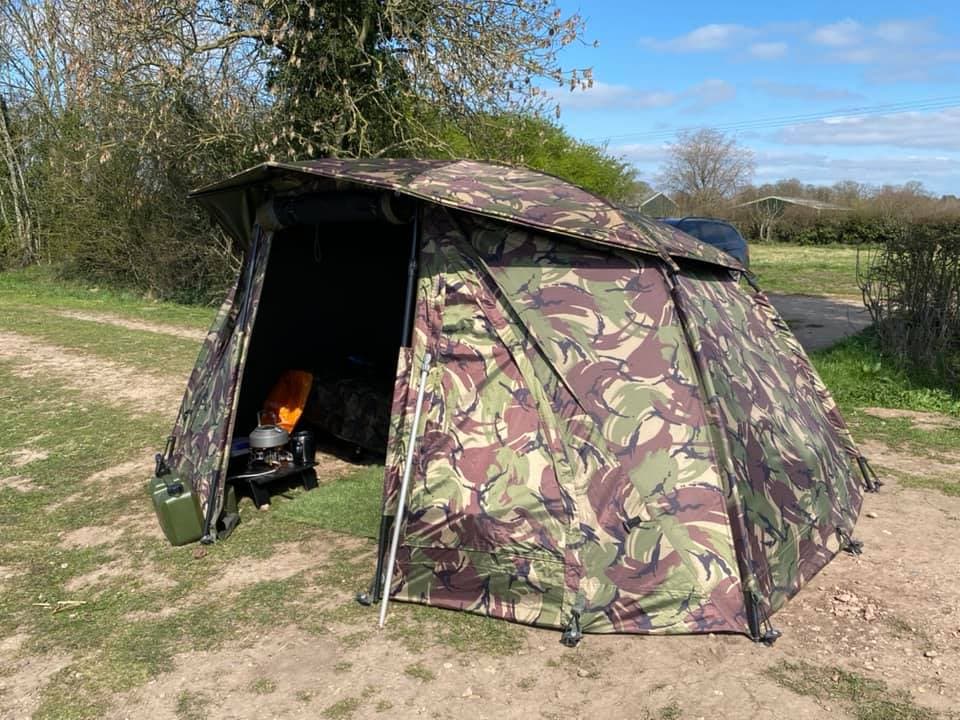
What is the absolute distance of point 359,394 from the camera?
6.70m

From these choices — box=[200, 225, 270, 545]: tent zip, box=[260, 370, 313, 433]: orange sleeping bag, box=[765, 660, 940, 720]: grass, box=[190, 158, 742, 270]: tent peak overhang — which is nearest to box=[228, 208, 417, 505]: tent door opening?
box=[260, 370, 313, 433]: orange sleeping bag

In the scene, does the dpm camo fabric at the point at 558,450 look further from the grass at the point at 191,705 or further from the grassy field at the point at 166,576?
the grass at the point at 191,705

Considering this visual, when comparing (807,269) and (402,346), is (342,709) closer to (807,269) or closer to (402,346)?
(402,346)

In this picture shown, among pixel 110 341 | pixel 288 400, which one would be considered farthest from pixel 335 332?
pixel 110 341

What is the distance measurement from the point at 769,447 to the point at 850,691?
4.72ft

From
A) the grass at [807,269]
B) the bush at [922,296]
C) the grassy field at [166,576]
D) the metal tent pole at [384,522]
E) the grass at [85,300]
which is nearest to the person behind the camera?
the grassy field at [166,576]

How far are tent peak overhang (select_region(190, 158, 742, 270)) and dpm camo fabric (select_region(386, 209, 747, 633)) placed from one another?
0.57 feet

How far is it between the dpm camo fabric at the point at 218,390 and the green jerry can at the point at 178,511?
A: 0.09 m

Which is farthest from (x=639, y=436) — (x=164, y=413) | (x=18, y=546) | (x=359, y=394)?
(x=164, y=413)

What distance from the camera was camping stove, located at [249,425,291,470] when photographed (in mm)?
5719

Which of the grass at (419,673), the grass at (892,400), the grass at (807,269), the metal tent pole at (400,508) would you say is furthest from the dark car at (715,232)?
the grass at (419,673)

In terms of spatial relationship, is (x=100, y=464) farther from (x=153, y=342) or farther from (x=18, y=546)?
(x=153, y=342)

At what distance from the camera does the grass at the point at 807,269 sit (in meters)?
20.4

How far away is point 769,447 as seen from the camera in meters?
4.48
